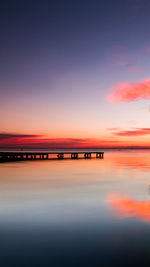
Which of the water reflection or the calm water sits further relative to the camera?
the water reflection

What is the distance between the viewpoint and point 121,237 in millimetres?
7777

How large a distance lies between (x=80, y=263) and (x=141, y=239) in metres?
2.64

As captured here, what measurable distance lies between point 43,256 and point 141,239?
10.7 ft

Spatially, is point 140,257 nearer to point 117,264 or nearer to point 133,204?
point 117,264

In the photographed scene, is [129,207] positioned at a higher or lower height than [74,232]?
lower

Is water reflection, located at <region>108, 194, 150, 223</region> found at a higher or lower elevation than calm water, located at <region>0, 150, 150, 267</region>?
lower

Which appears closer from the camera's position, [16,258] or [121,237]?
[16,258]

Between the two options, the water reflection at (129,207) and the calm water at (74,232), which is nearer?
the calm water at (74,232)

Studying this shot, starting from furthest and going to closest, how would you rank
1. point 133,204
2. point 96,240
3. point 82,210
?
point 133,204 → point 82,210 → point 96,240

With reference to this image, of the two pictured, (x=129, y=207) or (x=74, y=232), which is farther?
(x=129, y=207)

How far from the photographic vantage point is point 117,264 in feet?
18.9

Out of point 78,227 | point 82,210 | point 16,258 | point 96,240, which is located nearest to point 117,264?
point 96,240

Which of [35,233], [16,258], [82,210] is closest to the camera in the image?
[16,258]

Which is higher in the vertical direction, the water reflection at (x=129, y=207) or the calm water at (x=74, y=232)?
the calm water at (x=74, y=232)
